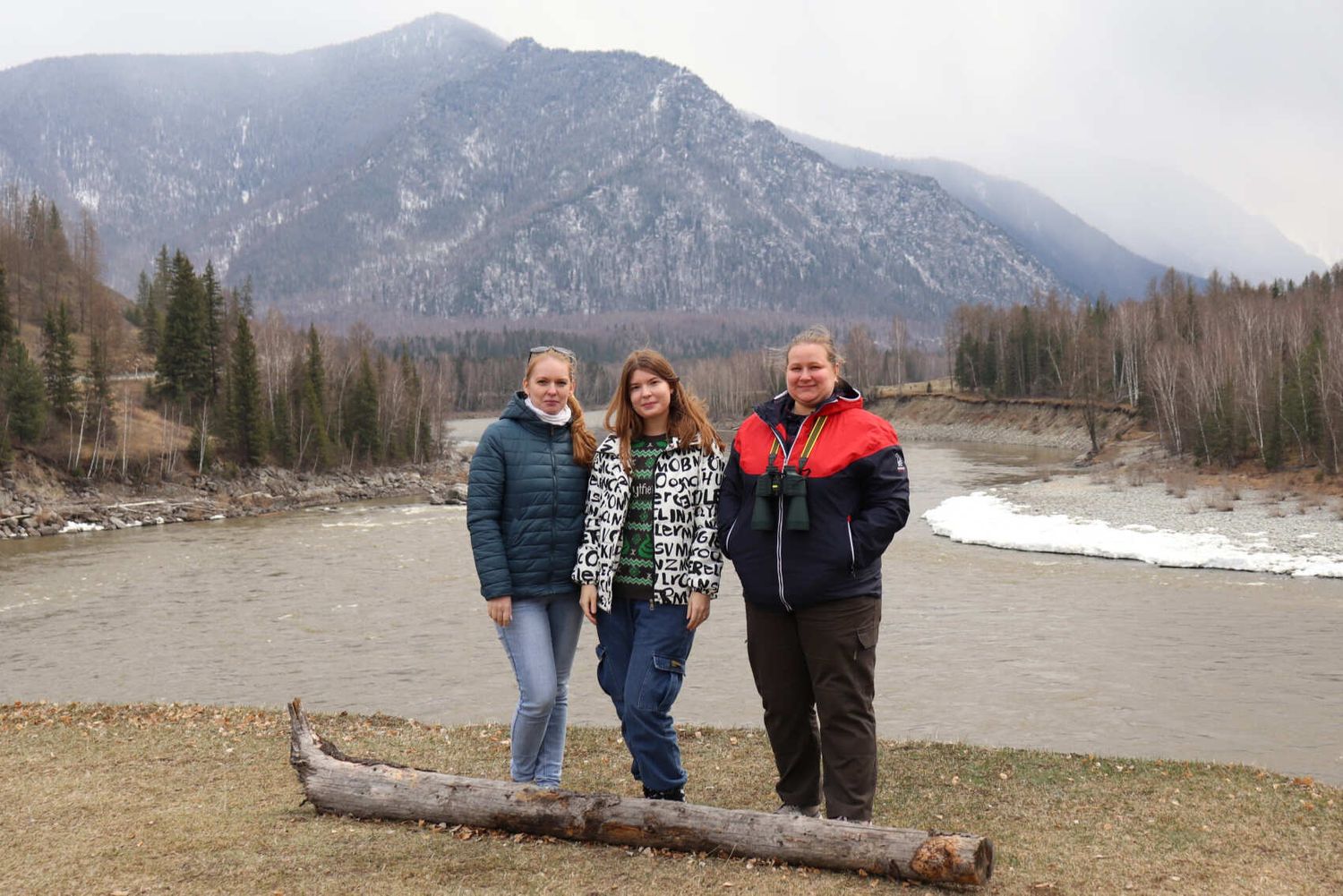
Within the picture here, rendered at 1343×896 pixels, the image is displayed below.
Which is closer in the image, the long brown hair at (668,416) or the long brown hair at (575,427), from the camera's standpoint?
the long brown hair at (668,416)

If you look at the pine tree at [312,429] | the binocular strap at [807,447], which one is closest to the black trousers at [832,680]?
the binocular strap at [807,447]

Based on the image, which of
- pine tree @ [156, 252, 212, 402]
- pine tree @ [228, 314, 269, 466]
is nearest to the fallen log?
pine tree @ [228, 314, 269, 466]

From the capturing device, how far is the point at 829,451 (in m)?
5.65

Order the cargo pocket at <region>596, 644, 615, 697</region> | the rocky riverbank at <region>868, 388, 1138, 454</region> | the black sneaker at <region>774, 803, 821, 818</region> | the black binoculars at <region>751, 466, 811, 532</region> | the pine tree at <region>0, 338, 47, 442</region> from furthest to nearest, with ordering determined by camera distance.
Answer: the rocky riverbank at <region>868, 388, 1138, 454</region>, the pine tree at <region>0, 338, 47, 442</region>, the cargo pocket at <region>596, 644, 615, 697</region>, the black sneaker at <region>774, 803, 821, 818</region>, the black binoculars at <region>751, 466, 811, 532</region>

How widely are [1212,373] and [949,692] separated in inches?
2102

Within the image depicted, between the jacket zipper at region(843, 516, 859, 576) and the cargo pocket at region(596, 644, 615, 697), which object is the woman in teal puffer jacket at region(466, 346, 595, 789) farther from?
the jacket zipper at region(843, 516, 859, 576)

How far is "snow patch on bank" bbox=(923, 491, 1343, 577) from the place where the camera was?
25703 millimetres

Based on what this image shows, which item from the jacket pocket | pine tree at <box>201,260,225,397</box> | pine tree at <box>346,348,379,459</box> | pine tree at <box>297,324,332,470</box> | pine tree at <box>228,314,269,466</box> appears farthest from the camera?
pine tree at <box>346,348,379,459</box>

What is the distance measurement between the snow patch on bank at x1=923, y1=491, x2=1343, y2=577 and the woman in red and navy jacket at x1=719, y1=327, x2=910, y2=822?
77.2 feet

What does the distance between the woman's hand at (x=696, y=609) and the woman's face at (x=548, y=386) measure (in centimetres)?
151

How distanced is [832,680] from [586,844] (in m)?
1.78

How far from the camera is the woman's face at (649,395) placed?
594 cm

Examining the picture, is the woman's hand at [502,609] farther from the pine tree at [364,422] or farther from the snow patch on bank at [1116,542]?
the pine tree at [364,422]

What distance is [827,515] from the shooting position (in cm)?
558
